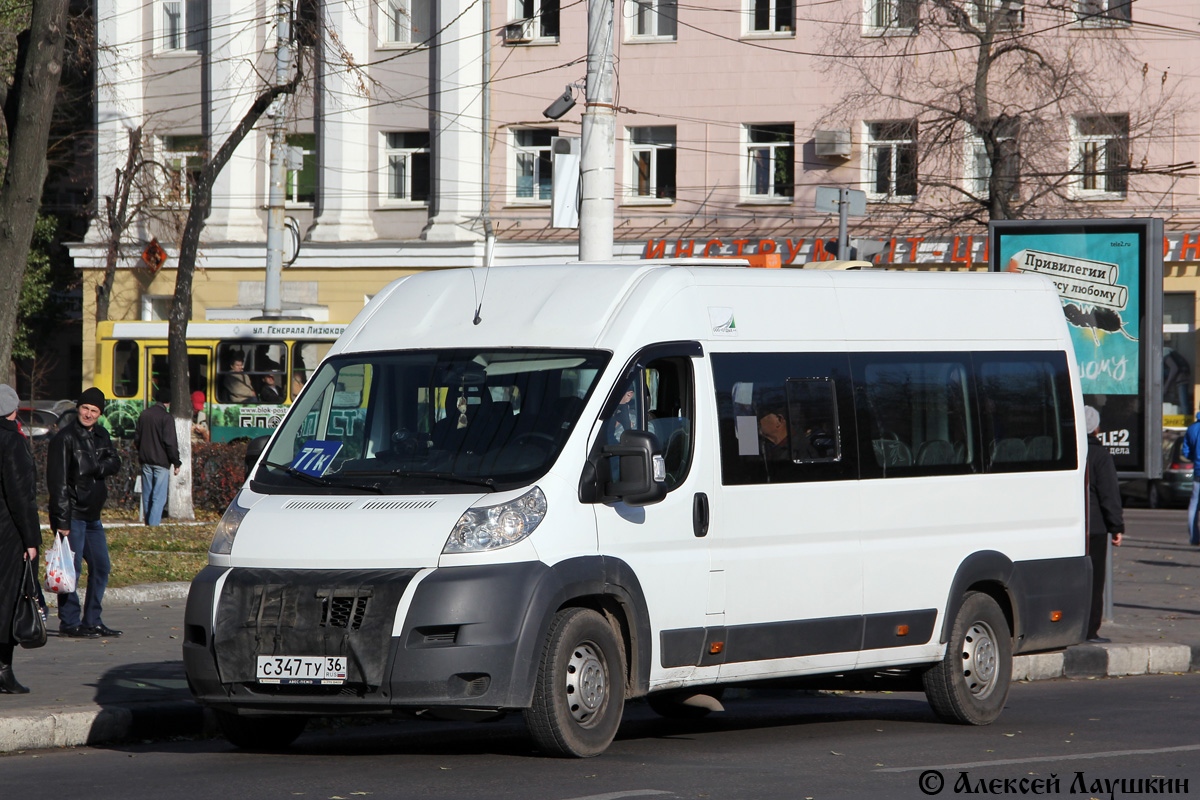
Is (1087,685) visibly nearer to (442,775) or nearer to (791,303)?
(791,303)

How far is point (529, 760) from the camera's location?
25.7ft

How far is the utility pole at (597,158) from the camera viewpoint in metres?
13.2

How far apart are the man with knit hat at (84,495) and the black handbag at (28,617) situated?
209cm

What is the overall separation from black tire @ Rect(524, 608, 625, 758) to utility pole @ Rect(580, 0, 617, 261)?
229 inches

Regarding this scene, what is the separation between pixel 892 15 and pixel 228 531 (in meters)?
25.7

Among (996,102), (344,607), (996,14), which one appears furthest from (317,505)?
(996,102)

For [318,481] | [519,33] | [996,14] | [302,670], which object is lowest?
[302,670]

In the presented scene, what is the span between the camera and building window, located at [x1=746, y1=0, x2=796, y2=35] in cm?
3509

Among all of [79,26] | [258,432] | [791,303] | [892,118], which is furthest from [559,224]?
[892,118]

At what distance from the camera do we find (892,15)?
31.3 meters

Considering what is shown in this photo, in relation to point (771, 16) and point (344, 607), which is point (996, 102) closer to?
point (771, 16)

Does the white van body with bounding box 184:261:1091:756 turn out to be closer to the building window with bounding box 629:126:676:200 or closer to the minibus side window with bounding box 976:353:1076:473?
the minibus side window with bounding box 976:353:1076:473

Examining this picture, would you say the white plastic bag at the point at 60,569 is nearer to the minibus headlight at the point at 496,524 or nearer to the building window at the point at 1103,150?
the minibus headlight at the point at 496,524

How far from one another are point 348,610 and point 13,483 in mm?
2937
